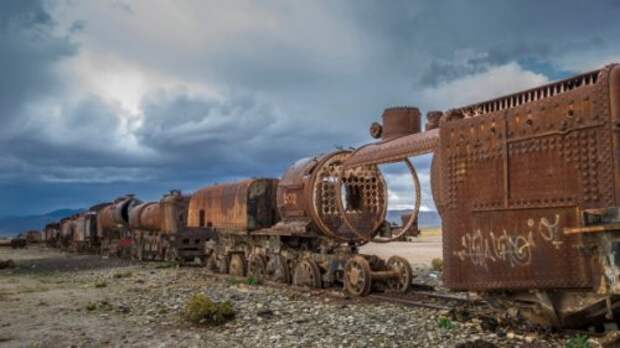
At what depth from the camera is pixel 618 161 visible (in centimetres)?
624

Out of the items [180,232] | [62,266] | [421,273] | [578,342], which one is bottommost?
[62,266]

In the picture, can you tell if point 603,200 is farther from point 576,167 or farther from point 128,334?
point 128,334

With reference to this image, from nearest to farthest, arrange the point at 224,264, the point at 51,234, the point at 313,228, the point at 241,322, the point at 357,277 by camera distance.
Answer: the point at 241,322
the point at 357,277
the point at 313,228
the point at 224,264
the point at 51,234

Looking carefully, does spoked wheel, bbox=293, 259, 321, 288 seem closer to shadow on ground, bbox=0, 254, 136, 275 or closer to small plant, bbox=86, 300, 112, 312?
small plant, bbox=86, 300, 112, 312

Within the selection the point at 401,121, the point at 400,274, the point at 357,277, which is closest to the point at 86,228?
the point at 357,277

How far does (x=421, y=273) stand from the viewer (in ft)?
60.8

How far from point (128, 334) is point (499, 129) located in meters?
6.94

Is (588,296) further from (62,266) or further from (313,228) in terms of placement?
(62,266)

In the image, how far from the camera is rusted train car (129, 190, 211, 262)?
80.6 ft

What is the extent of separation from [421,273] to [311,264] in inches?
228

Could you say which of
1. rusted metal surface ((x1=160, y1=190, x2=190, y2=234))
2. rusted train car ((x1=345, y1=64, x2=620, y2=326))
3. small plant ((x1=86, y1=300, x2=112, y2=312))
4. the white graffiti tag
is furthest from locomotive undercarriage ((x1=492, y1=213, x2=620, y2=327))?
rusted metal surface ((x1=160, y1=190, x2=190, y2=234))

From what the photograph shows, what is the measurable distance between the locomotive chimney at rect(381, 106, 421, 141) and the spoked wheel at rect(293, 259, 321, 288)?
3942mm

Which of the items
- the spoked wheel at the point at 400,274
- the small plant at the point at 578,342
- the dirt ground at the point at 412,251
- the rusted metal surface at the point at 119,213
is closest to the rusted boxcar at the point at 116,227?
the rusted metal surface at the point at 119,213

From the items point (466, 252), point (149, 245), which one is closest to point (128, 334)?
point (466, 252)
